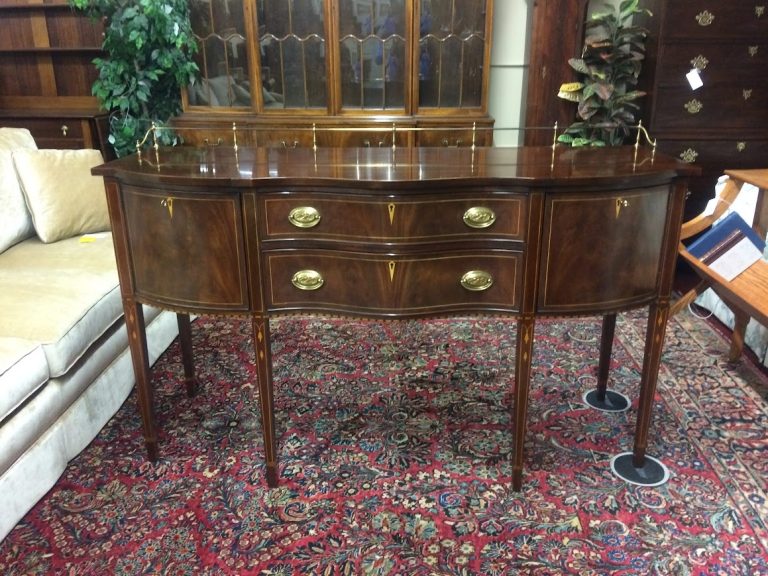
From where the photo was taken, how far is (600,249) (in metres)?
1.47

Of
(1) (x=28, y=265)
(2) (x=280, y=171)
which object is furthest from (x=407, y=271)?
(1) (x=28, y=265)

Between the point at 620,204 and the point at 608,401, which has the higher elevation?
the point at 620,204

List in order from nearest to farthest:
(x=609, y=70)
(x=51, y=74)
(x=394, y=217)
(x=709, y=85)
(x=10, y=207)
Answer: (x=394, y=217)
(x=10, y=207)
(x=709, y=85)
(x=609, y=70)
(x=51, y=74)

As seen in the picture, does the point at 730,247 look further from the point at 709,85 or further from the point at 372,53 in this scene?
the point at 372,53

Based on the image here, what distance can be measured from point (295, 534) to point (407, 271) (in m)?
0.70

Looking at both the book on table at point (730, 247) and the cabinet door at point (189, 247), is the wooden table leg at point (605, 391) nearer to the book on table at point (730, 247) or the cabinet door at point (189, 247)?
the book on table at point (730, 247)

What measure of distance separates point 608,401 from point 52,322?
175 cm

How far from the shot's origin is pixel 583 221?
4.75 feet

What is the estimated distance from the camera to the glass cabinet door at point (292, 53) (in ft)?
10.2

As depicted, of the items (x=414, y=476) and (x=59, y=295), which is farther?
(x=59, y=295)

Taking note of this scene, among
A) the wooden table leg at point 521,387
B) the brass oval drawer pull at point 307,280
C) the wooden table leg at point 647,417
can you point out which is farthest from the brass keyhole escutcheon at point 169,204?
the wooden table leg at point 647,417

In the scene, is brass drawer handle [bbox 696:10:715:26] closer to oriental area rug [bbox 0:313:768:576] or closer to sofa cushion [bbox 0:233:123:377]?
oriental area rug [bbox 0:313:768:576]

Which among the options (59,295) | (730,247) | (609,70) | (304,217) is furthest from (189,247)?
(609,70)

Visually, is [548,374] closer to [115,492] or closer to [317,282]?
[317,282]
